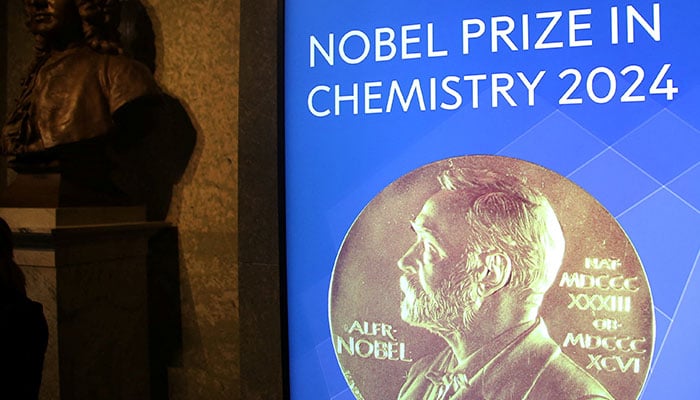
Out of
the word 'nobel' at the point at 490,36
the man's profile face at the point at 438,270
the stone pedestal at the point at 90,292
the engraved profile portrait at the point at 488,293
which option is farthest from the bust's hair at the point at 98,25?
the man's profile face at the point at 438,270

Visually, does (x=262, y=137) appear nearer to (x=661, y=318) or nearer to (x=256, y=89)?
(x=256, y=89)

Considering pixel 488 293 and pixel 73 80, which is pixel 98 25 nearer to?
pixel 73 80

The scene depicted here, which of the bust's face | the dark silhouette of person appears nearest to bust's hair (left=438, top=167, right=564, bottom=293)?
the dark silhouette of person

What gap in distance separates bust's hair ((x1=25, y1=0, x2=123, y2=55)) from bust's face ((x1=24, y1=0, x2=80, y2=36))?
25mm

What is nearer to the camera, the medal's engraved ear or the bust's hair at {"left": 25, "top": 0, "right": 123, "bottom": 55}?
the medal's engraved ear

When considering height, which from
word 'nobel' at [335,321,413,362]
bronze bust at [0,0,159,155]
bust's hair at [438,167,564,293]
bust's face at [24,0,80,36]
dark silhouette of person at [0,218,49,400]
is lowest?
word 'nobel' at [335,321,413,362]

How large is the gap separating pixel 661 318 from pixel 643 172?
0.45 m

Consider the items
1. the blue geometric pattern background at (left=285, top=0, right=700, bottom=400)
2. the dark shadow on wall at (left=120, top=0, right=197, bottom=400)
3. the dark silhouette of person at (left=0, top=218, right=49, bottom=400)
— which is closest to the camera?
the dark silhouette of person at (left=0, top=218, right=49, bottom=400)

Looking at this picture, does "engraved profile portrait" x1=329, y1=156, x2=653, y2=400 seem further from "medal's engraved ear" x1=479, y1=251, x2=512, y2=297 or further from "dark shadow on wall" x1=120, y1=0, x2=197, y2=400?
"dark shadow on wall" x1=120, y1=0, x2=197, y2=400

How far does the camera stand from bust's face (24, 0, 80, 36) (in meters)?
2.33

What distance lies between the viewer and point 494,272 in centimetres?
208

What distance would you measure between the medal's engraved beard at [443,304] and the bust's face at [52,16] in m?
1.60

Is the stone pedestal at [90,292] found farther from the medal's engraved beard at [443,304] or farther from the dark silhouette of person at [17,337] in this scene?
the medal's engraved beard at [443,304]

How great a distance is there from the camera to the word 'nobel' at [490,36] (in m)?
1.96
